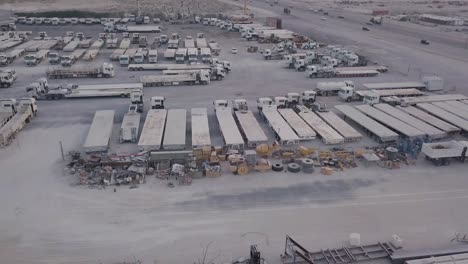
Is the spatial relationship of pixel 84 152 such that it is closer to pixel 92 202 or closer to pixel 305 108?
pixel 92 202

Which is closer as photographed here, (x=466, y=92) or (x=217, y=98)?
(x=217, y=98)

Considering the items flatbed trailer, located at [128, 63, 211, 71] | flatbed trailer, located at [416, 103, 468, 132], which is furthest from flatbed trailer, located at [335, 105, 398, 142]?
flatbed trailer, located at [128, 63, 211, 71]

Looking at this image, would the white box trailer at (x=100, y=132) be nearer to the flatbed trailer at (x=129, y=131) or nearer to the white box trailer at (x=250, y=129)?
the flatbed trailer at (x=129, y=131)

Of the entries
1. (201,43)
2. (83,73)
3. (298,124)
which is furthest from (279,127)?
(201,43)

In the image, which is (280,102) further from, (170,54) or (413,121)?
(170,54)

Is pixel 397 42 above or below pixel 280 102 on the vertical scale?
above

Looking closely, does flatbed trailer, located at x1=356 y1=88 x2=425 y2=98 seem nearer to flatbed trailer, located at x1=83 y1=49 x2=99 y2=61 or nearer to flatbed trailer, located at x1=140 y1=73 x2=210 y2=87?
flatbed trailer, located at x1=140 y1=73 x2=210 y2=87

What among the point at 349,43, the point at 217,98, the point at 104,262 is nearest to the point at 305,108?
the point at 217,98
